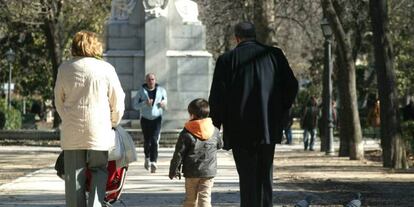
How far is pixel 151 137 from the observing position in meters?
19.3

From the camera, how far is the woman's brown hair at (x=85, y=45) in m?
9.55

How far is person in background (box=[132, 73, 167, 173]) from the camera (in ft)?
63.0

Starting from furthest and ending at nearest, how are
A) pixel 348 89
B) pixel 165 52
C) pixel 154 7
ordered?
pixel 165 52 < pixel 154 7 < pixel 348 89

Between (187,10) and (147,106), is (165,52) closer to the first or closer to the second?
(187,10)

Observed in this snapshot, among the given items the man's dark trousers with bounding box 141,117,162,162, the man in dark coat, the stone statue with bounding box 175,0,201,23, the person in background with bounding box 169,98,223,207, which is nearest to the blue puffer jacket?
the man's dark trousers with bounding box 141,117,162,162

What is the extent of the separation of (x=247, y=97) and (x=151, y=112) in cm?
974

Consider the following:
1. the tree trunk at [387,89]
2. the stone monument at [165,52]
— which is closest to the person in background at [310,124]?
the stone monument at [165,52]

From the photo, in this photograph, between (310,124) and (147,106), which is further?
(310,124)

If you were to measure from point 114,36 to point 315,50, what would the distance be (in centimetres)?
2509

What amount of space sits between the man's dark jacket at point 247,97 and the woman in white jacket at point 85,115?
935mm

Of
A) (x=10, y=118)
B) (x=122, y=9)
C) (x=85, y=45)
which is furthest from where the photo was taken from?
(x=10, y=118)

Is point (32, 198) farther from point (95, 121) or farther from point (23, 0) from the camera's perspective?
point (23, 0)

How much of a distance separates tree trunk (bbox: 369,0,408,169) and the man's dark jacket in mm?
11864

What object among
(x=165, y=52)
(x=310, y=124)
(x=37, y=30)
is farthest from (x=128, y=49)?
(x=37, y=30)
